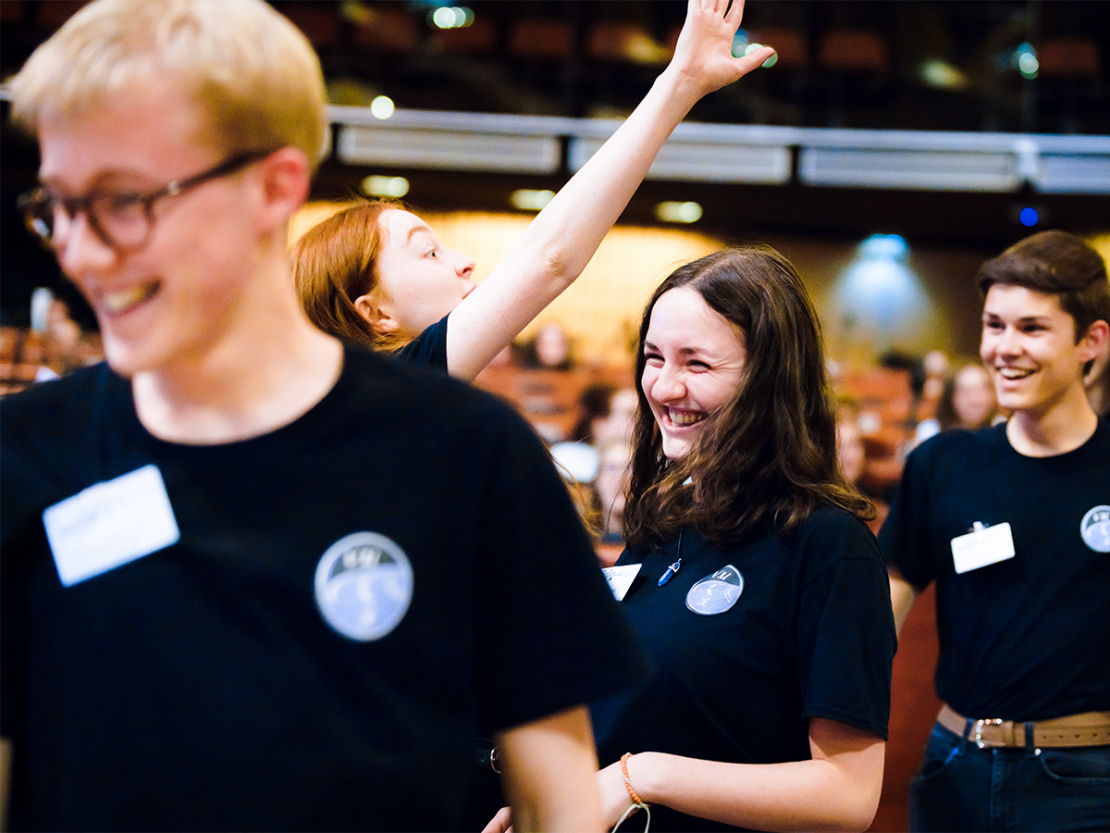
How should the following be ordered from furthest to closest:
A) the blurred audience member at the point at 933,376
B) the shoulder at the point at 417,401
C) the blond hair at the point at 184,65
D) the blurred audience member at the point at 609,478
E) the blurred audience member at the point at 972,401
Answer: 1. the blurred audience member at the point at 933,376
2. the blurred audience member at the point at 972,401
3. the blurred audience member at the point at 609,478
4. the shoulder at the point at 417,401
5. the blond hair at the point at 184,65

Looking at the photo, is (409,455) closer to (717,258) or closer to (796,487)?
(796,487)

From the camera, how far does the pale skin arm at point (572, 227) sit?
130 centimetres

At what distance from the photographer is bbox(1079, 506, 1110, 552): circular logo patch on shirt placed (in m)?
2.06

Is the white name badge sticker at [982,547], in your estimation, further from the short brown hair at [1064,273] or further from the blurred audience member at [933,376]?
the blurred audience member at [933,376]

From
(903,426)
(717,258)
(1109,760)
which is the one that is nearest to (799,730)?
(717,258)

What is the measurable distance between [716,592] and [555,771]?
588 millimetres

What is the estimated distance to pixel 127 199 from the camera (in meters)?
0.73

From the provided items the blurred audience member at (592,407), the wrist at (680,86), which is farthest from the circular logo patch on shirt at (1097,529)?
the blurred audience member at (592,407)

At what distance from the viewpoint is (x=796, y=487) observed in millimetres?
1435

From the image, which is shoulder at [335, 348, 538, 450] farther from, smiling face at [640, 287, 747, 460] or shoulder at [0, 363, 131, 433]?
smiling face at [640, 287, 747, 460]

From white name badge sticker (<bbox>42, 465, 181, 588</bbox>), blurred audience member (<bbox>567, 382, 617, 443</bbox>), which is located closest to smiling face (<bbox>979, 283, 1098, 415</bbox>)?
white name badge sticker (<bbox>42, 465, 181, 588</bbox>)

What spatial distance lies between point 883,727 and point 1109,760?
3.07 ft

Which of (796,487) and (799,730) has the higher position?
(796,487)

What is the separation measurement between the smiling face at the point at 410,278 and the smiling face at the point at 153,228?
83 cm
